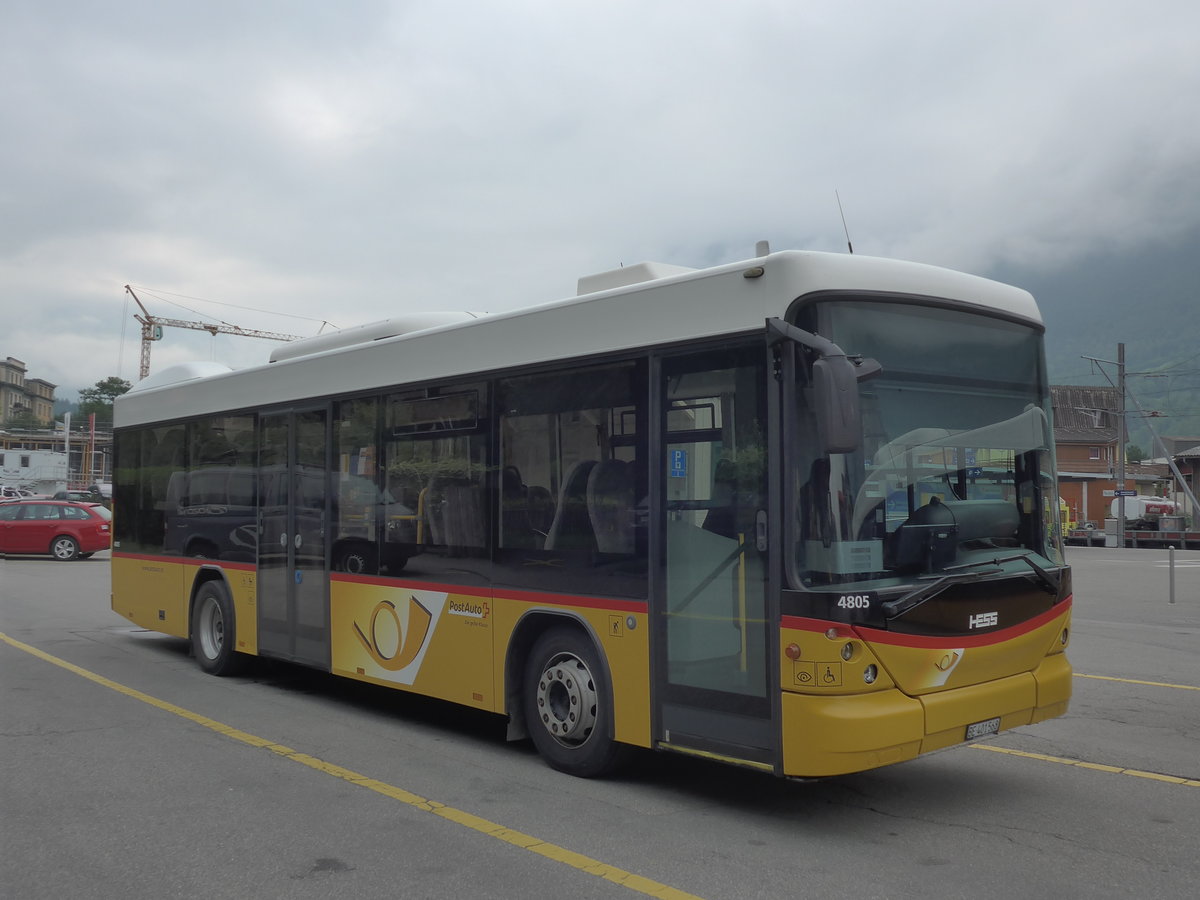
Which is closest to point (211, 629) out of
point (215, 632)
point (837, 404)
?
point (215, 632)

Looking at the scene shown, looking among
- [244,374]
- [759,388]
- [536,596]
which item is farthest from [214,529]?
[759,388]

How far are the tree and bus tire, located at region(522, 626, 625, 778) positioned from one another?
469 ft

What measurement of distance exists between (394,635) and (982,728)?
4.26m

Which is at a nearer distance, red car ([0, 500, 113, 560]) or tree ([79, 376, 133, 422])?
red car ([0, 500, 113, 560])

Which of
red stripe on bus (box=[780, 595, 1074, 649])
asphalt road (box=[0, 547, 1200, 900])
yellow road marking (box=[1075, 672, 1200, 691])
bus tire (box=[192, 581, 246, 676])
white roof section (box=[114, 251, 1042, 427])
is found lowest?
yellow road marking (box=[1075, 672, 1200, 691])

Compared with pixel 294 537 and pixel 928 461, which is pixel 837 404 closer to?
pixel 928 461

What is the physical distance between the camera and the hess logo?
18.2 feet

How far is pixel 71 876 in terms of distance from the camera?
473cm

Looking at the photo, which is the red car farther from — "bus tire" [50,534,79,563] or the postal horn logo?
the postal horn logo

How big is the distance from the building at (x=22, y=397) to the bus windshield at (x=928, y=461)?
16013 cm

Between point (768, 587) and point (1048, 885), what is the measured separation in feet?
5.77

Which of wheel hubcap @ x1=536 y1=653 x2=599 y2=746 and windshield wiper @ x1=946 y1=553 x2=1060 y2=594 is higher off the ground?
windshield wiper @ x1=946 y1=553 x2=1060 y2=594

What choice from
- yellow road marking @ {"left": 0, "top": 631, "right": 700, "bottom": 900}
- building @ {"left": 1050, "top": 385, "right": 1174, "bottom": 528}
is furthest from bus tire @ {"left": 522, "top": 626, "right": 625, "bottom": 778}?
building @ {"left": 1050, "top": 385, "right": 1174, "bottom": 528}

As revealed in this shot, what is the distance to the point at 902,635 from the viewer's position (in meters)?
5.24
